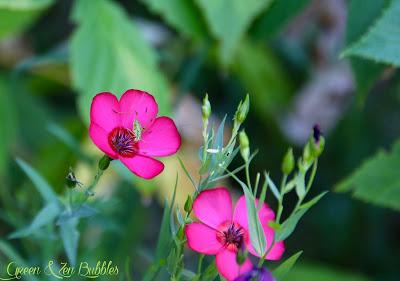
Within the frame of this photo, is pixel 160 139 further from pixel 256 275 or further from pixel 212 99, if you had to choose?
pixel 212 99

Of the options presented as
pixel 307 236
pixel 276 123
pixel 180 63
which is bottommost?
pixel 307 236

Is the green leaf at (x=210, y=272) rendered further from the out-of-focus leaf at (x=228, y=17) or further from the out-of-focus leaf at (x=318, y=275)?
the out-of-focus leaf at (x=318, y=275)

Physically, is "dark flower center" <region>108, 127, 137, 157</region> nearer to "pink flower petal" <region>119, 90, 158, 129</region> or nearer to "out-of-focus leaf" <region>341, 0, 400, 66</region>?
"pink flower petal" <region>119, 90, 158, 129</region>

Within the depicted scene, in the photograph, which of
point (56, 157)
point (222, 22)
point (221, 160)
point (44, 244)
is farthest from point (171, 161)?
point (221, 160)

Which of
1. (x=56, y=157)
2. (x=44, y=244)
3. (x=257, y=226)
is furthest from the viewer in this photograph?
(x=56, y=157)

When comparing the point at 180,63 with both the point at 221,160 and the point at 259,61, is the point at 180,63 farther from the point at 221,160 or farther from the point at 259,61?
the point at 221,160
